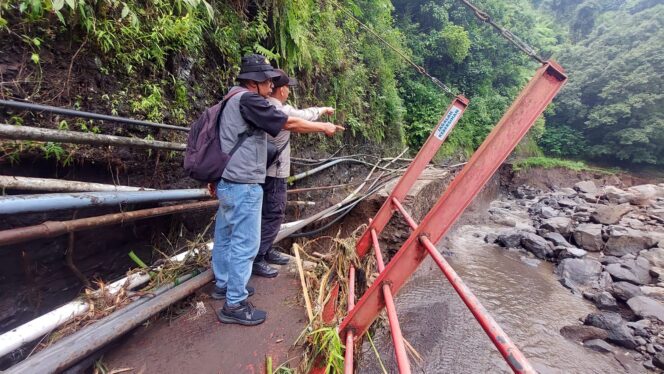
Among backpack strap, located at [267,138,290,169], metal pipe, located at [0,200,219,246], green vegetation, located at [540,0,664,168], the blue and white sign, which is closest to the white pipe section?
metal pipe, located at [0,200,219,246]

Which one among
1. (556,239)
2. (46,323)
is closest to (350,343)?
(46,323)

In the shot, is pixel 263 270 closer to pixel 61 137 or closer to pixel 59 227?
pixel 59 227

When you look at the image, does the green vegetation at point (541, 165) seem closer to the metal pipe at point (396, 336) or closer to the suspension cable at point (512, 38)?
the suspension cable at point (512, 38)

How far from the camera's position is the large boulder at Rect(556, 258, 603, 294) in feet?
22.2

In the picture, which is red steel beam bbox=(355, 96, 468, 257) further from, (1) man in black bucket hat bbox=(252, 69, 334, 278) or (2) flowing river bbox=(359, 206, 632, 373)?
(2) flowing river bbox=(359, 206, 632, 373)

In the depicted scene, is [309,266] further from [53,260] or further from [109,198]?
[53,260]

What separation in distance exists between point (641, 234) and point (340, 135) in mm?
9637

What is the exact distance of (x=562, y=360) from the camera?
434 centimetres

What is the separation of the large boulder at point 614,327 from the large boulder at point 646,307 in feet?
2.62

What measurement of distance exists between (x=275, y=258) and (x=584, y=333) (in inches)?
203

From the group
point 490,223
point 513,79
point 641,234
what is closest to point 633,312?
point 641,234

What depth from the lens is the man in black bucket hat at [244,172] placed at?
78.0 inches

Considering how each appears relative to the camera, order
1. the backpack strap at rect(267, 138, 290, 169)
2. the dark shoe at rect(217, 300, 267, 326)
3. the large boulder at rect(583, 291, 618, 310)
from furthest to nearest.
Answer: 1. the large boulder at rect(583, 291, 618, 310)
2. the backpack strap at rect(267, 138, 290, 169)
3. the dark shoe at rect(217, 300, 267, 326)

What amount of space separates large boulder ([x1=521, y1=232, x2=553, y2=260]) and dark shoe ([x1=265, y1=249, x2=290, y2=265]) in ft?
26.2
